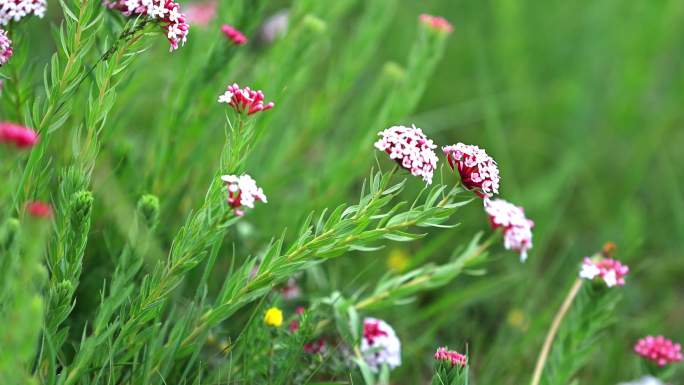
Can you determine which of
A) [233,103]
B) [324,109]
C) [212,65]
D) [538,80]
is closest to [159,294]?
[233,103]

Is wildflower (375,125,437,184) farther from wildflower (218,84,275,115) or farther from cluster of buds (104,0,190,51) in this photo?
cluster of buds (104,0,190,51)

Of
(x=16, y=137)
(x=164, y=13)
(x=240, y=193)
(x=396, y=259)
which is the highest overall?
(x=396, y=259)

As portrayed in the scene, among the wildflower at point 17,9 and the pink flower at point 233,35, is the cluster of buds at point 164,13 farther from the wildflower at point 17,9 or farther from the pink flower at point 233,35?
the pink flower at point 233,35

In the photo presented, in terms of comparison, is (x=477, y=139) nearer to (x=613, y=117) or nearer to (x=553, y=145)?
(x=553, y=145)

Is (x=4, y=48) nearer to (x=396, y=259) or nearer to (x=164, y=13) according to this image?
(x=164, y=13)

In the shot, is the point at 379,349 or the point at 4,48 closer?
the point at 4,48

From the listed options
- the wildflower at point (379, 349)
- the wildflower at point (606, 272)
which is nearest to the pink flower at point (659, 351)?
the wildflower at point (606, 272)

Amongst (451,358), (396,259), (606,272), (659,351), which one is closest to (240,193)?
(451,358)
